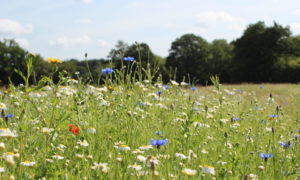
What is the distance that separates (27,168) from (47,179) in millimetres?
158

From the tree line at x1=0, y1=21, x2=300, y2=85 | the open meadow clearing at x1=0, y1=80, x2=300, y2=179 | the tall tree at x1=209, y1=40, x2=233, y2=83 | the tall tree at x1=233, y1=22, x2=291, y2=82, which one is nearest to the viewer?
the open meadow clearing at x1=0, y1=80, x2=300, y2=179

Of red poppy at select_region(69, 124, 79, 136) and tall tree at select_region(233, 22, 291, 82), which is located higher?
tall tree at select_region(233, 22, 291, 82)

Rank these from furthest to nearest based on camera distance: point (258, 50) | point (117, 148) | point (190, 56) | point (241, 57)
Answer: point (190, 56), point (241, 57), point (258, 50), point (117, 148)

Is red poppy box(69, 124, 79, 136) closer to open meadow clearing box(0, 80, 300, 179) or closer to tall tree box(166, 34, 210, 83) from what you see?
open meadow clearing box(0, 80, 300, 179)

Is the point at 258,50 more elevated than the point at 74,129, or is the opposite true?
the point at 258,50

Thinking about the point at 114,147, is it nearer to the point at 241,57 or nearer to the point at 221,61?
the point at 241,57

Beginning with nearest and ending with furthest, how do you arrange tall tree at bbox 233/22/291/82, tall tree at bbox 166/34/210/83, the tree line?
1. the tree line
2. tall tree at bbox 233/22/291/82
3. tall tree at bbox 166/34/210/83

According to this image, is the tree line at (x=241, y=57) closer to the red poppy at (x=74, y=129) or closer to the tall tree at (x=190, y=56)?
the tall tree at (x=190, y=56)

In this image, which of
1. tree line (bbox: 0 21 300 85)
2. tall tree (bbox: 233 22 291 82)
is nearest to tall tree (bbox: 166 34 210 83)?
tree line (bbox: 0 21 300 85)

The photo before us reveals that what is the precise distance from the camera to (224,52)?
5478 cm

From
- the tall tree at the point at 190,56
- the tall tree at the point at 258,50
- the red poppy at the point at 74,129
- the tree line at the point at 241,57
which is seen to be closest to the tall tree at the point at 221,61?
the tree line at the point at 241,57

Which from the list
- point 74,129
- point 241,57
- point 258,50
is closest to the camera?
point 74,129

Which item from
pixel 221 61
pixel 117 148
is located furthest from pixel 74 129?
pixel 221 61

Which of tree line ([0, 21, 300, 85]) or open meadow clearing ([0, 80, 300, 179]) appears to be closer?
open meadow clearing ([0, 80, 300, 179])
